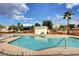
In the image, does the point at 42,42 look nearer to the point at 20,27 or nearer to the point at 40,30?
the point at 40,30

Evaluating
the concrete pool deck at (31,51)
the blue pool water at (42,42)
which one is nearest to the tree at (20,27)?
the blue pool water at (42,42)

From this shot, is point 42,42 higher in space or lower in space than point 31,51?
higher

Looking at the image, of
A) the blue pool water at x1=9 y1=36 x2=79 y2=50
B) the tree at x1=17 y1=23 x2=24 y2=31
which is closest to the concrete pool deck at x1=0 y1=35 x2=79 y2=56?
the blue pool water at x1=9 y1=36 x2=79 y2=50

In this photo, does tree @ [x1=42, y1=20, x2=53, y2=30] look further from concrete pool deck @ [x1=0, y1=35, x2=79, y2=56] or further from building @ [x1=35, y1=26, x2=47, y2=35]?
concrete pool deck @ [x1=0, y1=35, x2=79, y2=56]

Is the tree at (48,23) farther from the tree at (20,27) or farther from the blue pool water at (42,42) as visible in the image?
the tree at (20,27)

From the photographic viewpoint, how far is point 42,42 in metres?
2.02

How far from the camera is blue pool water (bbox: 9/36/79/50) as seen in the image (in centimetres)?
201

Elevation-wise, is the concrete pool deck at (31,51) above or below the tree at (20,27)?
below

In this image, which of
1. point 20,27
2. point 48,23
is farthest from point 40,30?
point 20,27

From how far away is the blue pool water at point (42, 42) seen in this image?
79.3 inches

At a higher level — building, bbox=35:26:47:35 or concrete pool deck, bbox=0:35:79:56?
building, bbox=35:26:47:35

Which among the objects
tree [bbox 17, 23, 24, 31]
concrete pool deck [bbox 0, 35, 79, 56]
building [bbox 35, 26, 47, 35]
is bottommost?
concrete pool deck [bbox 0, 35, 79, 56]

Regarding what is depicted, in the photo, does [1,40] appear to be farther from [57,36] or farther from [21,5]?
[57,36]

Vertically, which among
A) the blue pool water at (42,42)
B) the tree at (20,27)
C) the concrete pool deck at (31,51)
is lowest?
the concrete pool deck at (31,51)
